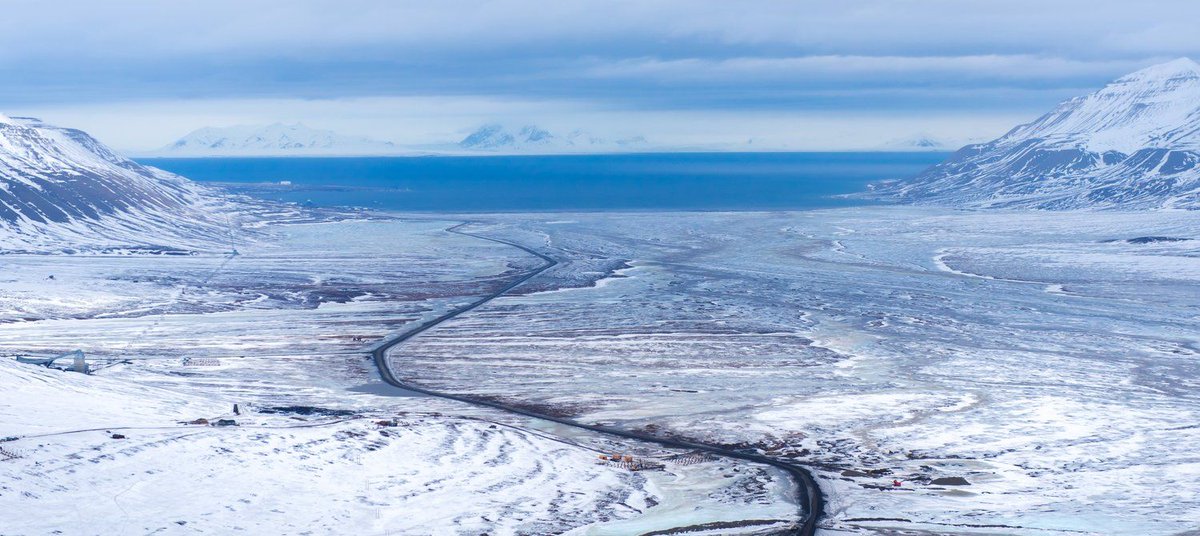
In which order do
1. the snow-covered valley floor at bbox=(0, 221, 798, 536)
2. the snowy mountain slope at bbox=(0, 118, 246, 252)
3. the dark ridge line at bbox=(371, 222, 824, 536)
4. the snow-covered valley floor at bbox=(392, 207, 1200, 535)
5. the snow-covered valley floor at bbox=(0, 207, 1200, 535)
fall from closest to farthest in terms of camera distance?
the snow-covered valley floor at bbox=(0, 221, 798, 536) < the snow-covered valley floor at bbox=(0, 207, 1200, 535) < the dark ridge line at bbox=(371, 222, 824, 536) < the snow-covered valley floor at bbox=(392, 207, 1200, 535) < the snowy mountain slope at bbox=(0, 118, 246, 252)

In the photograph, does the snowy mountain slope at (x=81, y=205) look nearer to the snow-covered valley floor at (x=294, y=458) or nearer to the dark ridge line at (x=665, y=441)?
the snow-covered valley floor at (x=294, y=458)

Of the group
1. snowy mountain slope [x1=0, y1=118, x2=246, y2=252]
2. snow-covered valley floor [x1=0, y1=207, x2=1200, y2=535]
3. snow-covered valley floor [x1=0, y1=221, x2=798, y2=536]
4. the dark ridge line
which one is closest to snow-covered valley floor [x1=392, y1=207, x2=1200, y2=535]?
snow-covered valley floor [x1=0, y1=207, x2=1200, y2=535]

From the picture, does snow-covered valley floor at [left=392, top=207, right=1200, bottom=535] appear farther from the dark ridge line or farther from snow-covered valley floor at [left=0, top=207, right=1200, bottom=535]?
the dark ridge line

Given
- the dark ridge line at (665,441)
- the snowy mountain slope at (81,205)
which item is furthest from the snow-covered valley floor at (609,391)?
the snowy mountain slope at (81,205)

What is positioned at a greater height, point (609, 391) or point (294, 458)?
point (294, 458)

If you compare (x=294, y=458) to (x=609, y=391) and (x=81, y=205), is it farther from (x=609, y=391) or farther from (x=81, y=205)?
(x=81, y=205)

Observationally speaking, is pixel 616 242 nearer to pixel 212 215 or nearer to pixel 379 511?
pixel 212 215

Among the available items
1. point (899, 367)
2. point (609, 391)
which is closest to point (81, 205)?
point (609, 391)

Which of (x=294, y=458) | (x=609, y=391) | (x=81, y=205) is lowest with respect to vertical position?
(x=609, y=391)
